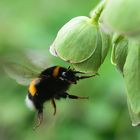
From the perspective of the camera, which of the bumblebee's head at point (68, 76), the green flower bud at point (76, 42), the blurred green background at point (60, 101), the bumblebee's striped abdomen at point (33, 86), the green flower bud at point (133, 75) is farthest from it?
the blurred green background at point (60, 101)

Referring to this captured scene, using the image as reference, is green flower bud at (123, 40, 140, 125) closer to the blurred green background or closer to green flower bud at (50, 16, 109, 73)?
green flower bud at (50, 16, 109, 73)

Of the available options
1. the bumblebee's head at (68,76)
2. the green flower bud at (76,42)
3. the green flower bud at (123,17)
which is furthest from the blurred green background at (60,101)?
the green flower bud at (123,17)

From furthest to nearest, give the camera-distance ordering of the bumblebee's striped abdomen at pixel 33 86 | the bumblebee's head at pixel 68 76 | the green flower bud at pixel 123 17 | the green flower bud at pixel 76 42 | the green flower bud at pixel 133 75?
the bumblebee's striped abdomen at pixel 33 86 < the bumblebee's head at pixel 68 76 < the green flower bud at pixel 76 42 < the green flower bud at pixel 133 75 < the green flower bud at pixel 123 17

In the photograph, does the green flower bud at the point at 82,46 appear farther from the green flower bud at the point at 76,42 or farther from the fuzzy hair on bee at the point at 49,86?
the fuzzy hair on bee at the point at 49,86

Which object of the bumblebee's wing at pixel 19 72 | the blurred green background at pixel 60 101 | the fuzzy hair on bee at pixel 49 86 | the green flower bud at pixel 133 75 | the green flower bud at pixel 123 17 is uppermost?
the green flower bud at pixel 123 17

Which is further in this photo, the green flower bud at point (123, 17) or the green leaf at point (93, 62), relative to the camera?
the green leaf at point (93, 62)

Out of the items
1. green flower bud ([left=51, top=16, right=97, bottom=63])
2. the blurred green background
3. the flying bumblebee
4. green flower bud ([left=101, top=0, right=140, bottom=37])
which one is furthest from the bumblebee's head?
the blurred green background

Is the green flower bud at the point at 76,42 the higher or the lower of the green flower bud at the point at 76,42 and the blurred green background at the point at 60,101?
the higher
